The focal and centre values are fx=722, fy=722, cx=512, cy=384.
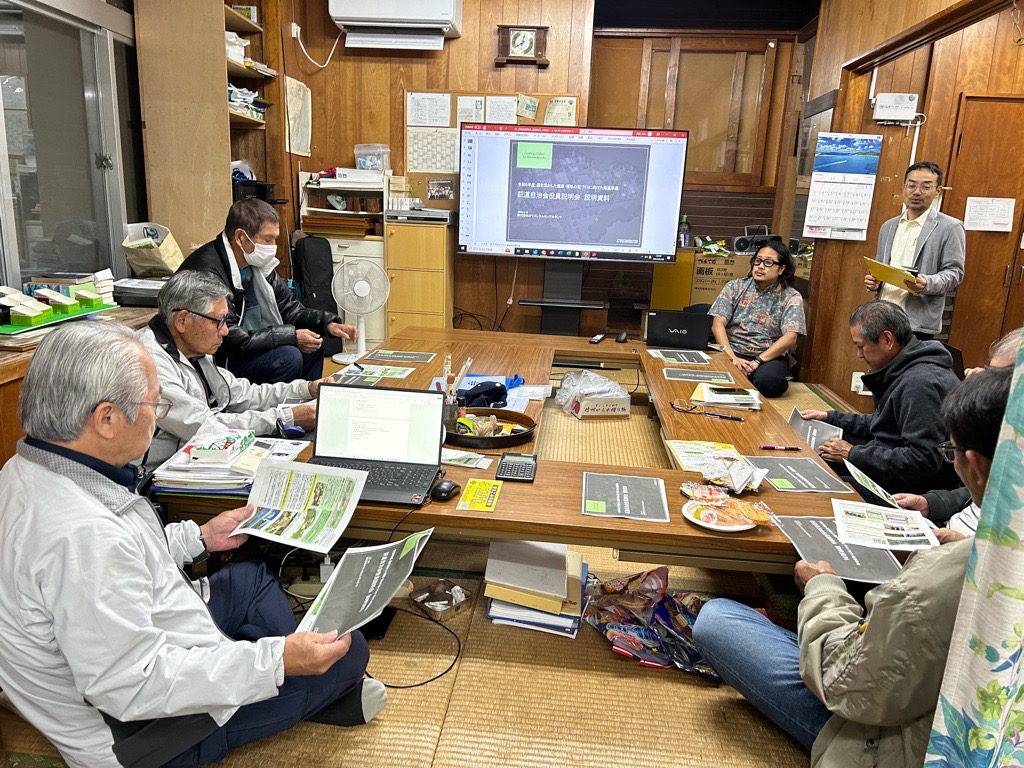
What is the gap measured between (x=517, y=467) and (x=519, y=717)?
619mm

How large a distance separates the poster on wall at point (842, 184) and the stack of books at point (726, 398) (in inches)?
84.5

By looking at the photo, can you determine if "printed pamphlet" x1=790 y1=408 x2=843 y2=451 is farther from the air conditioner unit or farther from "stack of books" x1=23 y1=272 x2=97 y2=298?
the air conditioner unit

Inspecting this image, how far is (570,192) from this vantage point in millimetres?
5031

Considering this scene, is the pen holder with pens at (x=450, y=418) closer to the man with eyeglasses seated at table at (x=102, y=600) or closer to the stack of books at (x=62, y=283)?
the man with eyeglasses seated at table at (x=102, y=600)

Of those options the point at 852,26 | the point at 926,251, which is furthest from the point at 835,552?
the point at 852,26

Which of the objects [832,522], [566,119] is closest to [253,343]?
[832,522]

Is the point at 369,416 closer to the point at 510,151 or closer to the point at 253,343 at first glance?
the point at 253,343

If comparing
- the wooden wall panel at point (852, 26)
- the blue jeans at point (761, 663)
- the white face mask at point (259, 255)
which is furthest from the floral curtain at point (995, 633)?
the wooden wall panel at point (852, 26)

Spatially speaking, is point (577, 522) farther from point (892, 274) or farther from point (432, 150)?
point (432, 150)

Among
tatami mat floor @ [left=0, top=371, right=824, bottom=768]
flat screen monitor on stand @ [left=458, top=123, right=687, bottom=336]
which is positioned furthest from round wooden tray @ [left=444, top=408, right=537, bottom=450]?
flat screen monitor on stand @ [left=458, top=123, right=687, bottom=336]

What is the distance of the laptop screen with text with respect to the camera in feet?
6.11

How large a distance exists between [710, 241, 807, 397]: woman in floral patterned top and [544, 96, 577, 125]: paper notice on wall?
173 centimetres

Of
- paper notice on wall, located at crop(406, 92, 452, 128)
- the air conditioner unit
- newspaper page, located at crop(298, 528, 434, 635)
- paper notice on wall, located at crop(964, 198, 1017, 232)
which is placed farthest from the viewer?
paper notice on wall, located at crop(406, 92, 452, 128)

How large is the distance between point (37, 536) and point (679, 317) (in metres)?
3.20
